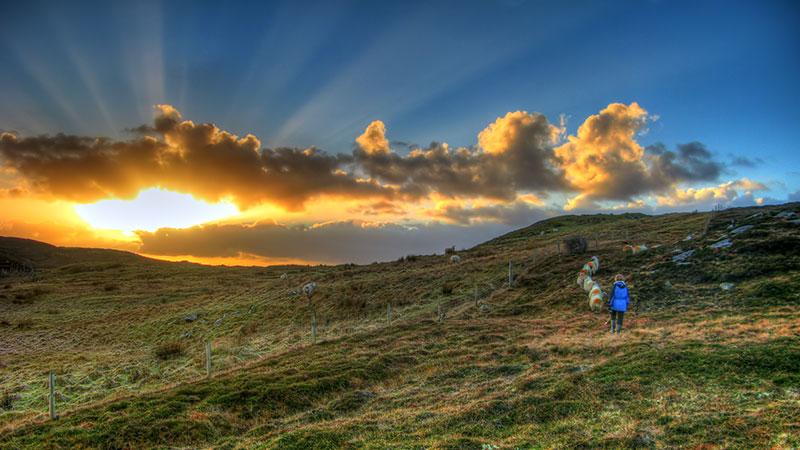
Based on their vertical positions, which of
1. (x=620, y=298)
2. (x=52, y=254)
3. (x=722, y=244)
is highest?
(x=722, y=244)

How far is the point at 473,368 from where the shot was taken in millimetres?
14422

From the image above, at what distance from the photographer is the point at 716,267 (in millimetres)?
22078

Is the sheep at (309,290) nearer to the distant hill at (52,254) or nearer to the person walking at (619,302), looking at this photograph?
the person walking at (619,302)

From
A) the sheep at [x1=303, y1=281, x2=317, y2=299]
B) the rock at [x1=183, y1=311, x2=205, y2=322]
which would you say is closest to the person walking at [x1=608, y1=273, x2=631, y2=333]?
the sheep at [x1=303, y1=281, x2=317, y2=299]

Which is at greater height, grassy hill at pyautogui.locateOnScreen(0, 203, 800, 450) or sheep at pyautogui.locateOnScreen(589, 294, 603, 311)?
sheep at pyautogui.locateOnScreen(589, 294, 603, 311)

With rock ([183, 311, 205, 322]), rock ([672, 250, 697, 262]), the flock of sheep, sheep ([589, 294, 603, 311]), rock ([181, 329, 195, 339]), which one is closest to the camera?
sheep ([589, 294, 603, 311])

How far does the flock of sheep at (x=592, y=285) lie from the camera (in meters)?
21.3

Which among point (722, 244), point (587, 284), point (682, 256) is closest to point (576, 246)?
point (682, 256)

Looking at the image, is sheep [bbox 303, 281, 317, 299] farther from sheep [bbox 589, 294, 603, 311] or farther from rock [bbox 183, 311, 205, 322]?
sheep [bbox 589, 294, 603, 311]

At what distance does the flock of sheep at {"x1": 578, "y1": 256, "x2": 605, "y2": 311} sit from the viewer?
21.3m

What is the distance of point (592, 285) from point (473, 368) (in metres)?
13.0

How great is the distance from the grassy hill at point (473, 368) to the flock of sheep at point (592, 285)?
2.38 feet

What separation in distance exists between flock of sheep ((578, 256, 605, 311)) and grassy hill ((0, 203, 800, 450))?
72 cm

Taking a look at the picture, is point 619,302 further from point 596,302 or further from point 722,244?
point 722,244
